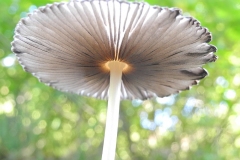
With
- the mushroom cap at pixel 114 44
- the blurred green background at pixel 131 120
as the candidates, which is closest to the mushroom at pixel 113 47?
the mushroom cap at pixel 114 44

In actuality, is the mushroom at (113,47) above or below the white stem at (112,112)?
above

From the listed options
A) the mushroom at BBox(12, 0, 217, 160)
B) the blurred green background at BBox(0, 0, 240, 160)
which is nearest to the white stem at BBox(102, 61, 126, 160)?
the mushroom at BBox(12, 0, 217, 160)

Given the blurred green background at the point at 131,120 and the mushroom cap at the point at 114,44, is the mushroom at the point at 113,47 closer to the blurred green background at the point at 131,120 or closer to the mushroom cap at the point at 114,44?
the mushroom cap at the point at 114,44

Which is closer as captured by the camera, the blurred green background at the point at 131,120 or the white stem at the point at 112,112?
the white stem at the point at 112,112

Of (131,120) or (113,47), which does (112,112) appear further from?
(131,120)

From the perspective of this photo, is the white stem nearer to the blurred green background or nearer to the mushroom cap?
the mushroom cap

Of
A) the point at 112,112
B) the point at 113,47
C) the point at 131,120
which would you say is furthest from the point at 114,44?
the point at 131,120

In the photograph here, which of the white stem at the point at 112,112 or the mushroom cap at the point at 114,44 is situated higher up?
the mushroom cap at the point at 114,44
